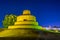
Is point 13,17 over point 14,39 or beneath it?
over

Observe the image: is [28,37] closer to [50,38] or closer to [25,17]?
[50,38]

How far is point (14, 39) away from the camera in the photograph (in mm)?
9164

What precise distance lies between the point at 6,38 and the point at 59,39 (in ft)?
8.28

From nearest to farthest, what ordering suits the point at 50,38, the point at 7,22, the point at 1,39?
the point at 1,39, the point at 50,38, the point at 7,22

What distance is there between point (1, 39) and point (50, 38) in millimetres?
2414

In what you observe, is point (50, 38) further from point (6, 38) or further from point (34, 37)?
point (6, 38)

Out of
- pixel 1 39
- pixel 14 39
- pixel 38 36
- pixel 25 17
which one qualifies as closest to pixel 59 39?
pixel 38 36

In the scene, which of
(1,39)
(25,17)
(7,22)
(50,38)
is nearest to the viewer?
(1,39)

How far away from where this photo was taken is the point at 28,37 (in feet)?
30.9

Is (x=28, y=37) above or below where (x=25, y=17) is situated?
below

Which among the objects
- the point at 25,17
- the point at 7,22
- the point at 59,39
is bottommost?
the point at 59,39

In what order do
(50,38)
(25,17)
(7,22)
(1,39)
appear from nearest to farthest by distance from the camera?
(1,39), (50,38), (25,17), (7,22)

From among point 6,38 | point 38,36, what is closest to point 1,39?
point 6,38

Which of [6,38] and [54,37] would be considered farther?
[54,37]
